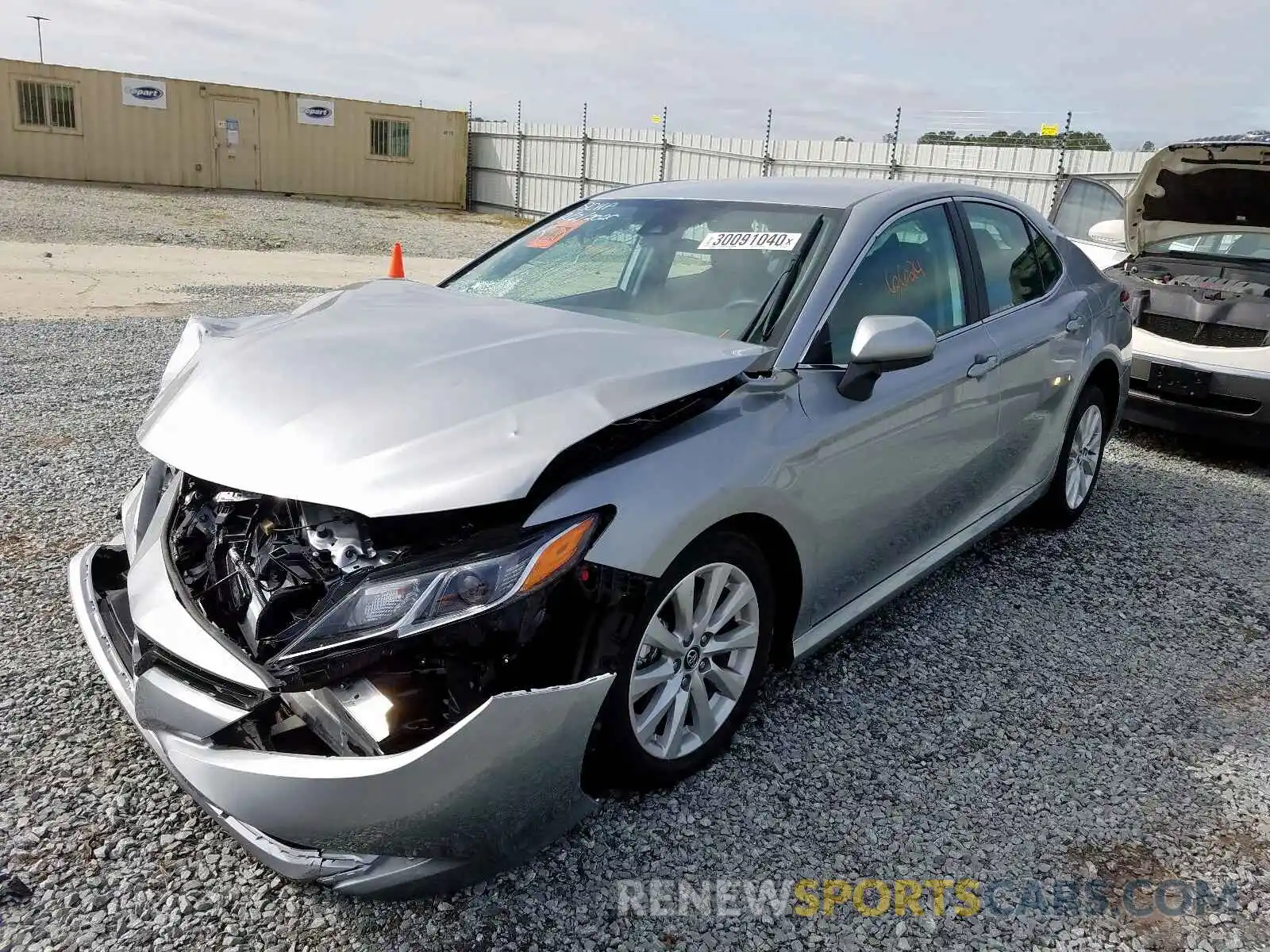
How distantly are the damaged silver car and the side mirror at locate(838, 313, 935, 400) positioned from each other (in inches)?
0.5

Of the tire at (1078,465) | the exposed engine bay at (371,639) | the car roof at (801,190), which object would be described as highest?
the car roof at (801,190)

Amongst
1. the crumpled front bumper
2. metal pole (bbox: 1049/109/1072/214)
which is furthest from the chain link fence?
the crumpled front bumper

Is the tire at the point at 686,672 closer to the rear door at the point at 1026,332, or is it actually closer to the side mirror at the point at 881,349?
the side mirror at the point at 881,349

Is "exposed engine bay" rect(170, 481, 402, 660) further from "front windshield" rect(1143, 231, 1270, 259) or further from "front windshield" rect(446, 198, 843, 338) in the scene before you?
"front windshield" rect(1143, 231, 1270, 259)

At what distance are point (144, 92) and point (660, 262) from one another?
25.8 meters

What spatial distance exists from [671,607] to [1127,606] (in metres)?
2.53

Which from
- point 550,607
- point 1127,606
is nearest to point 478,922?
point 550,607

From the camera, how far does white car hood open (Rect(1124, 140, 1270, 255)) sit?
5.95 metres

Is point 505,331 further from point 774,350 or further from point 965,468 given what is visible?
point 965,468

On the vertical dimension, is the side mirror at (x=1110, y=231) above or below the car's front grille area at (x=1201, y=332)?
above

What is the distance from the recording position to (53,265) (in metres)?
12.4

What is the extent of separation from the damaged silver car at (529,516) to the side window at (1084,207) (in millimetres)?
4328

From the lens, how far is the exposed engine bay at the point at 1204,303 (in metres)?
5.94

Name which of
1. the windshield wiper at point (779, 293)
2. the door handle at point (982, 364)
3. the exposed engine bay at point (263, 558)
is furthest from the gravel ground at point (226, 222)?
the exposed engine bay at point (263, 558)
